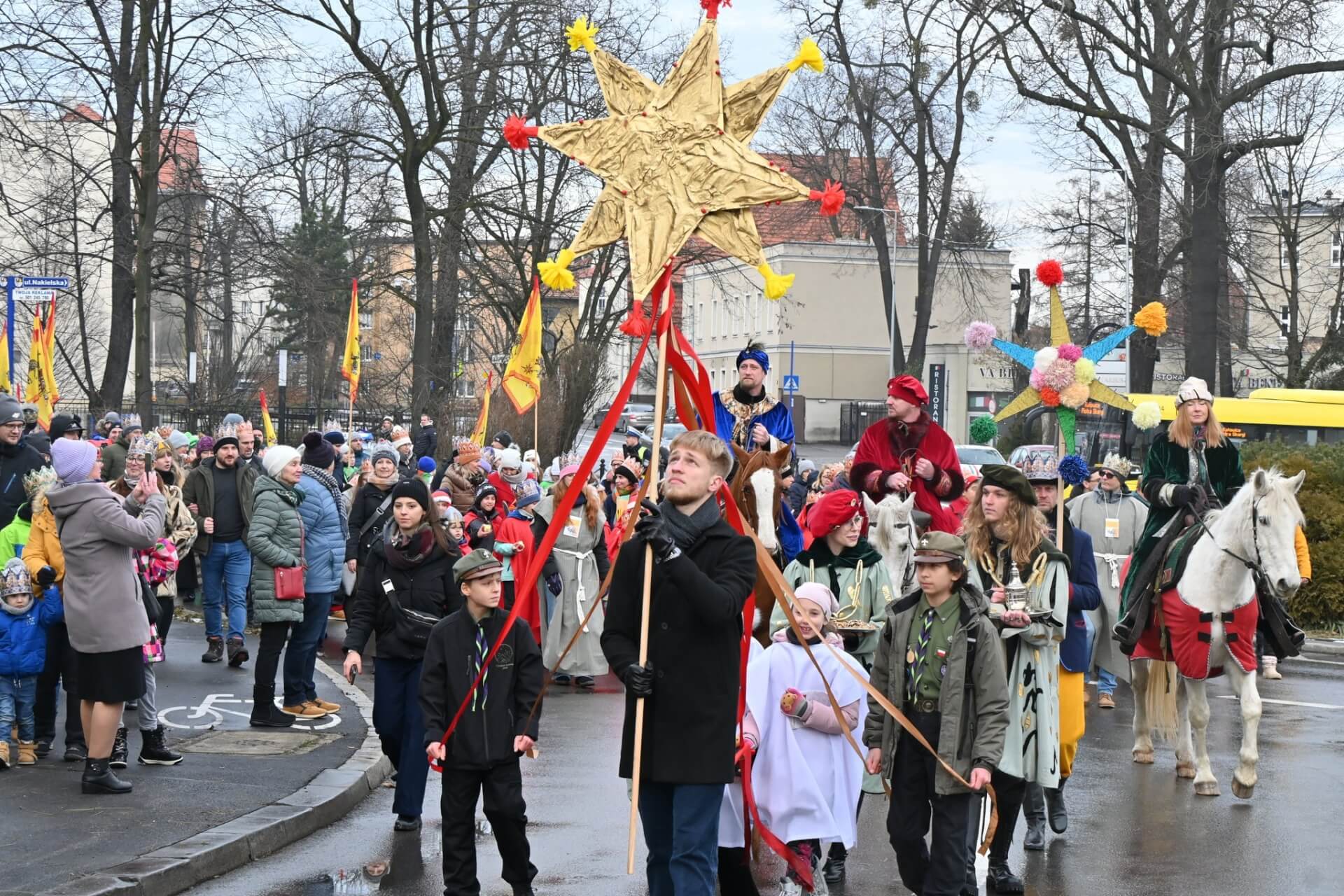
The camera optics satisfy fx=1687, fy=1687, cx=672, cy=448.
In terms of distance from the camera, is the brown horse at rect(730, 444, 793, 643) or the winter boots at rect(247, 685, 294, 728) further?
the winter boots at rect(247, 685, 294, 728)

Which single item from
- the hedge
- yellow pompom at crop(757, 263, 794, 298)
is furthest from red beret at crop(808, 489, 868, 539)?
the hedge

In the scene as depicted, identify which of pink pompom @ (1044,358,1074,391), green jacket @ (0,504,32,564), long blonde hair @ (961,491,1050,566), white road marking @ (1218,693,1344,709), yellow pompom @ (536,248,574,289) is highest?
yellow pompom @ (536,248,574,289)

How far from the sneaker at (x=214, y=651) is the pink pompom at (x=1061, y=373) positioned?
7.70 metres

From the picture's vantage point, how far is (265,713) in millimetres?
11484

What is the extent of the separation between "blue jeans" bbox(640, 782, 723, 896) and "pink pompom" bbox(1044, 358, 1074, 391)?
4662mm

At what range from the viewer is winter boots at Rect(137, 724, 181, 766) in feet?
32.8

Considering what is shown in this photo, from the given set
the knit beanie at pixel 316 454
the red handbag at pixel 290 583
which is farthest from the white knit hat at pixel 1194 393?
the knit beanie at pixel 316 454

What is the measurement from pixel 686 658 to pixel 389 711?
328 centimetres

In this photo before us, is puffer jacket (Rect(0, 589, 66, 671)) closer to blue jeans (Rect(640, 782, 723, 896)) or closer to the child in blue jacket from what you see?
the child in blue jacket

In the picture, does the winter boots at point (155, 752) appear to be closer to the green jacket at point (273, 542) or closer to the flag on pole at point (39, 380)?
the green jacket at point (273, 542)

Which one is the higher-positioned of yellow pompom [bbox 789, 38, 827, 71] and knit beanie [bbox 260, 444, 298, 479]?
yellow pompom [bbox 789, 38, 827, 71]

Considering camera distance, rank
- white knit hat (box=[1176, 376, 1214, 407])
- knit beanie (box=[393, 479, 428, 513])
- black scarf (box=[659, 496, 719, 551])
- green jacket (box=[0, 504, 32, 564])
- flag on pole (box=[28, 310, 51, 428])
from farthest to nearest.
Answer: flag on pole (box=[28, 310, 51, 428]), white knit hat (box=[1176, 376, 1214, 407]), green jacket (box=[0, 504, 32, 564]), knit beanie (box=[393, 479, 428, 513]), black scarf (box=[659, 496, 719, 551])

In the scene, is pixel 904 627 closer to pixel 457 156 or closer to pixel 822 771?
pixel 822 771

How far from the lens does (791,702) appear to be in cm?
722
